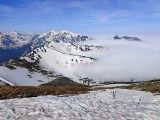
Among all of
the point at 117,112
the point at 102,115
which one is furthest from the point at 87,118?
the point at 117,112

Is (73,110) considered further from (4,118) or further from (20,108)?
(4,118)

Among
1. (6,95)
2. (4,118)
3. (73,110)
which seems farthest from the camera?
(6,95)

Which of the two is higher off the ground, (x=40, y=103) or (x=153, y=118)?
(x=40, y=103)

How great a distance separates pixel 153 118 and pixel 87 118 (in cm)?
493

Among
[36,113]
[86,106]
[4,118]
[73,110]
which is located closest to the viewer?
[4,118]

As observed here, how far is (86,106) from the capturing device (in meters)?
21.7

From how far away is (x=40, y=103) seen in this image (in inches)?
822

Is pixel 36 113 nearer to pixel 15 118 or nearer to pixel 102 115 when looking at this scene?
pixel 15 118

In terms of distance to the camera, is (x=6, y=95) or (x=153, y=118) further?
(x=6, y=95)

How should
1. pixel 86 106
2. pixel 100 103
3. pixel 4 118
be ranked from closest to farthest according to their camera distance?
pixel 4 118 < pixel 86 106 < pixel 100 103

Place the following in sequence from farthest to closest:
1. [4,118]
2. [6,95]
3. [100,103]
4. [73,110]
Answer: [6,95] → [100,103] → [73,110] → [4,118]

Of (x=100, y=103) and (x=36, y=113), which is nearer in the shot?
(x=36, y=113)

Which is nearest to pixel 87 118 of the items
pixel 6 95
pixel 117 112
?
pixel 117 112

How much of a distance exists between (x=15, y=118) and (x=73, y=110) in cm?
445
